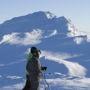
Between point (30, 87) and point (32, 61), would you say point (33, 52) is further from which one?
point (30, 87)

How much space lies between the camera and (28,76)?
8180 millimetres

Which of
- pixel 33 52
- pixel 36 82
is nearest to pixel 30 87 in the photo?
pixel 36 82

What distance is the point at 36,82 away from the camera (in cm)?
802

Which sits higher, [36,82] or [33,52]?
[33,52]

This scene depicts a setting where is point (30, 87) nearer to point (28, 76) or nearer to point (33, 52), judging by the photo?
point (28, 76)

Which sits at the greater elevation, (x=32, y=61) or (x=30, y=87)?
(x=32, y=61)

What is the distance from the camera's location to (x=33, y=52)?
8.09 metres

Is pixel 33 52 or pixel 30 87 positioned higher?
pixel 33 52

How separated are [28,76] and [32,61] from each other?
1.42ft

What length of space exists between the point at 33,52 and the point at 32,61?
0.23m

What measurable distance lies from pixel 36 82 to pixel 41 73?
250 millimetres

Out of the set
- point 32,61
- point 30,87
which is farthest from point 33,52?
point 30,87

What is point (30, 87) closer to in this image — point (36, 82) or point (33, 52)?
point (36, 82)

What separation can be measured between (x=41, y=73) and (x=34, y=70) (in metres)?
0.25
